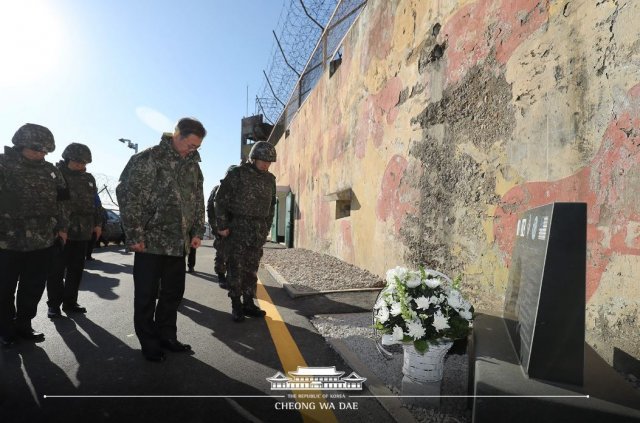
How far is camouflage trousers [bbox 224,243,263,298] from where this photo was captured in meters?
3.77

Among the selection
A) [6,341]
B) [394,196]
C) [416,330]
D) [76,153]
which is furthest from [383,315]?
[76,153]

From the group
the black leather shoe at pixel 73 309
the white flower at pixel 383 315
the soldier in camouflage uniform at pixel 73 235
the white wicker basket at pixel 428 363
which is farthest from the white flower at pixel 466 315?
the black leather shoe at pixel 73 309

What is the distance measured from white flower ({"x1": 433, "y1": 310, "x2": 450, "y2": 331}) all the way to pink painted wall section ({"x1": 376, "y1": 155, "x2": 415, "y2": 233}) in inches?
110

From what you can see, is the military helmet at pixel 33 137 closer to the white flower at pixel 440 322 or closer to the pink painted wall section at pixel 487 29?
the white flower at pixel 440 322

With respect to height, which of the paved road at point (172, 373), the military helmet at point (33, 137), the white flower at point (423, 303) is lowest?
the paved road at point (172, 373)

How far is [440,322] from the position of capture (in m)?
1.92

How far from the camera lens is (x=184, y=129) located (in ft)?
9.27

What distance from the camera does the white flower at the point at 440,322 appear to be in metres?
1.92

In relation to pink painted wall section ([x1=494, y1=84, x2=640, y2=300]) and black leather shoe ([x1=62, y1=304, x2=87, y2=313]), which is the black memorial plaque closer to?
pink painted wall section ([x1=494, y1=84, x2=640, y2=300])

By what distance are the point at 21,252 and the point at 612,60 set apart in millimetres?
4565

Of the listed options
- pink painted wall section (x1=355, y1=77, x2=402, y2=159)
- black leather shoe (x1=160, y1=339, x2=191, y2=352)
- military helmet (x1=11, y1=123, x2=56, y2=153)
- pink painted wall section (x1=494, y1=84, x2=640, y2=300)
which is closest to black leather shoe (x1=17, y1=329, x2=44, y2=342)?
black leather shoe (x1=160, y1=339, x2=191, y2=352)

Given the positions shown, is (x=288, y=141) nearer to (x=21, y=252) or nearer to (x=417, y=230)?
(x=417, y=230)

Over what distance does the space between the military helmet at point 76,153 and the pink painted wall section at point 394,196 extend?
3.79 metres

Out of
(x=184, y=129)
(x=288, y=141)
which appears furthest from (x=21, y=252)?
(x=288, y=141)
